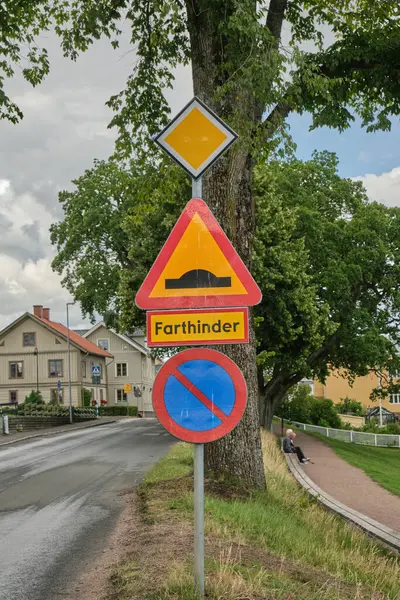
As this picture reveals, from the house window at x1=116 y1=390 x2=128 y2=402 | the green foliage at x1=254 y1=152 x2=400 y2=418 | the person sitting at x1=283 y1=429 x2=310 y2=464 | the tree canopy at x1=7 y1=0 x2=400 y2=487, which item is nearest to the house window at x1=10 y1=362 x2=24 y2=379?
the house window at x1=116 y1=390 x2=128 y2=402

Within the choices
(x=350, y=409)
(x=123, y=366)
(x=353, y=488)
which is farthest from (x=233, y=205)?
(x=350, y=409)

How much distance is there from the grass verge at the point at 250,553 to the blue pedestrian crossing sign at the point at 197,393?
1.12m

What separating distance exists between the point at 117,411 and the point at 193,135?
69.3m

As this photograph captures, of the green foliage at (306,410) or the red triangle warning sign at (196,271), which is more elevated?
the red triangle warning sign at (196,271)

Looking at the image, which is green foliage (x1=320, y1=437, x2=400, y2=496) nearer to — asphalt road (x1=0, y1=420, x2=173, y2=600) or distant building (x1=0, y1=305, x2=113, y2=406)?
asphalt road (x1=0, y1=420, x2=173, y2=600)

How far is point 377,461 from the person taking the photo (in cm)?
3591

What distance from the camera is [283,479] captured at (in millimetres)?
13398

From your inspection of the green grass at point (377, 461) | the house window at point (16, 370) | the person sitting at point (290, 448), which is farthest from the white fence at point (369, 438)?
the house window at point (16, 370)

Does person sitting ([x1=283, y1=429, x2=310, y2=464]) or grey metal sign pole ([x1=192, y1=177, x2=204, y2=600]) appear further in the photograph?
person sitting ([x1=283, y1=429, x2=310, y2=464])

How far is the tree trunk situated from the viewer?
11070mm

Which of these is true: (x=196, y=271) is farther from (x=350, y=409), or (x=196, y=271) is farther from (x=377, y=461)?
(x=350, y=409)

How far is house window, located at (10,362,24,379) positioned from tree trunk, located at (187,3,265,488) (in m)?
65.9

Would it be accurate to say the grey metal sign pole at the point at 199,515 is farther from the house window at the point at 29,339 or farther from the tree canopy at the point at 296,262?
the house window at the point at 29,339

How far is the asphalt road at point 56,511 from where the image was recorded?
23.6 ft
